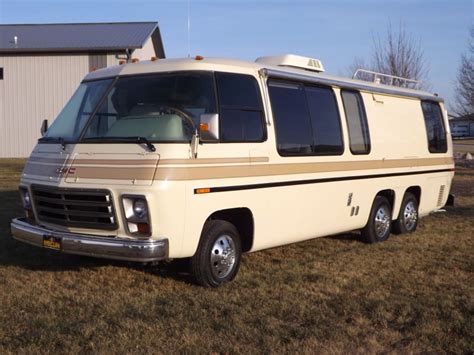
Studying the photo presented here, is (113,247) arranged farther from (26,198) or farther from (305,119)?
(305,119)

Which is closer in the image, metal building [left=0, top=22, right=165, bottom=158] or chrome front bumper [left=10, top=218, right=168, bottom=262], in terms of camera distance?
chrome front bumper [left=10, top=218, right=168, bottom=262]

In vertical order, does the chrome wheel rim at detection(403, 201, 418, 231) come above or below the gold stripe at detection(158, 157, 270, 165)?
below

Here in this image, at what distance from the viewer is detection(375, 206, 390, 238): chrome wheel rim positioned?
370 inches

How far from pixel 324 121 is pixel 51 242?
387 centimetres

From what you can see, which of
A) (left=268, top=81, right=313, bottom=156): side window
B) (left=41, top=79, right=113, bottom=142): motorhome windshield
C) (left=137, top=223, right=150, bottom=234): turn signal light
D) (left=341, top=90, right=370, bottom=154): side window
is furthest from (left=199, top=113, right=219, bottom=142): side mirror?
(left=341, top=90, right=370, bottom=154): side window

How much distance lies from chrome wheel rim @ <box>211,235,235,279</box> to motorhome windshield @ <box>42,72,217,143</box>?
1218 millimetres

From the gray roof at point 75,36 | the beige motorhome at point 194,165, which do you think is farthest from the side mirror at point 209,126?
the gray roof at point 75,36

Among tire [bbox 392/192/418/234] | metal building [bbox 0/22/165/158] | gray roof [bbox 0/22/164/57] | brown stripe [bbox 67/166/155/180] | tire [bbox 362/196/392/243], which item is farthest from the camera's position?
metal building [bbox 0/22/165/158]

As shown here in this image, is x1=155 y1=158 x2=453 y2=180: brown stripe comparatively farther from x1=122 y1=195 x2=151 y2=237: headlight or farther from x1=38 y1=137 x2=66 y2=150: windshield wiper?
x1=38 y1=137 x2=66 y2=150: windshield wiper

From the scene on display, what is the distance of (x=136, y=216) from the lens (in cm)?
582

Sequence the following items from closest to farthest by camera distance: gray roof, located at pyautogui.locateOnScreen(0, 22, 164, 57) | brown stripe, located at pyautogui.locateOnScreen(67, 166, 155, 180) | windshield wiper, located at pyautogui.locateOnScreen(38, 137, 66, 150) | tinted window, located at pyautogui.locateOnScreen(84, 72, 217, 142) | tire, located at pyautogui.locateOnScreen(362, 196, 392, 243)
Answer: brown stripe, located at pyautogui.locateOnScreen(67, 166, 155, 180) → tinted window, located at pyautogui.locateOnScreen(84, 72, 217, 142) → windshield wiper, located at pyautogui.locateOnScreen(38, 137, 66, 150) → tire, located at pyautogui.locateOnScreen(362, 196, 392, 243) → gray roof, located at pyautogui.locateOnScreen(0, 22, 164, 57)

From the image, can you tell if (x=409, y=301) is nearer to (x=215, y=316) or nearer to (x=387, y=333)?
(x=387, y=333)

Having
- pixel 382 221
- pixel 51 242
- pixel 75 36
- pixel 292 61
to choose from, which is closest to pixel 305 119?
pixel 292 61

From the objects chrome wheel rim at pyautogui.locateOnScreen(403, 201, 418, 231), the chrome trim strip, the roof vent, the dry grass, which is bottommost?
the dry grass
